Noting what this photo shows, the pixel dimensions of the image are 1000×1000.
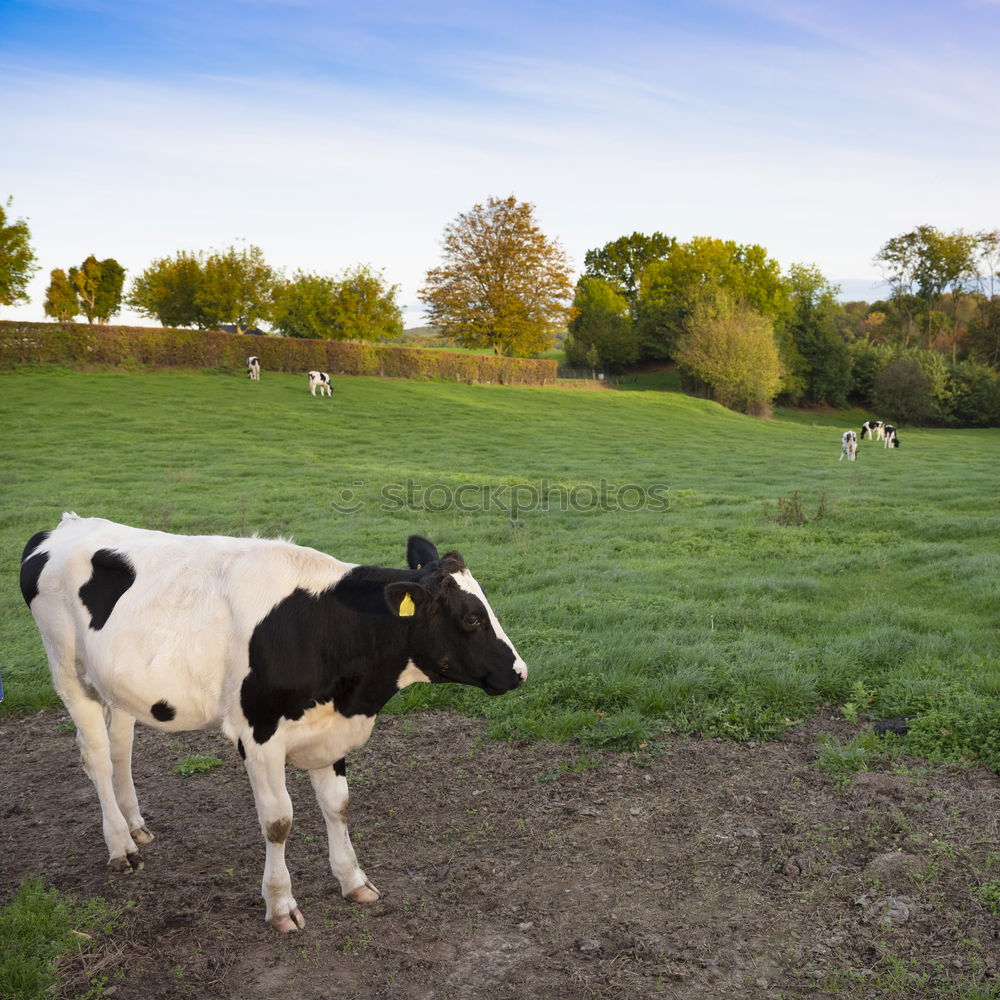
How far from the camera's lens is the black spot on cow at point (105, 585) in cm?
486

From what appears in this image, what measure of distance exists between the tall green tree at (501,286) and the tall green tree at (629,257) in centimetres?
3237

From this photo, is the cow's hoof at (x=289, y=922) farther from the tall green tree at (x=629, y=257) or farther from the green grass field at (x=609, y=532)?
the tall green tree at (x=629, y=257)

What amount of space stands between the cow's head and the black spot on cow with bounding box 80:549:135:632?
1751mm

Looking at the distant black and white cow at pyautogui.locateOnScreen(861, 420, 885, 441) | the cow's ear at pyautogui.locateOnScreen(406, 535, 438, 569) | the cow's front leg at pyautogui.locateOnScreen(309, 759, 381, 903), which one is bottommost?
the cow's front leg at pyautogui.locateOnScreen(309, 759, 381, 903)

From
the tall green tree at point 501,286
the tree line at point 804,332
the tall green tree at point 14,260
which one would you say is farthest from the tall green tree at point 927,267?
the tall green tree at point 14,260

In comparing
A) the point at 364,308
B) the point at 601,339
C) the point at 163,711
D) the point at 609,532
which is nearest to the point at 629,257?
the point at 601,339

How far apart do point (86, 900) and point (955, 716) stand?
6299 mm

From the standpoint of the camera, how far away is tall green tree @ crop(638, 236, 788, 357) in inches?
3135

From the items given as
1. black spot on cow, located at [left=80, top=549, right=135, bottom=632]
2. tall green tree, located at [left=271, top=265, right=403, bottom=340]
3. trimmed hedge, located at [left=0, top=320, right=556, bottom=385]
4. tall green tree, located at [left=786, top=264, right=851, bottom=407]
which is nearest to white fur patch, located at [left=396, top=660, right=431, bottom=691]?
black spot on cow, located at [left=80, top=549, right=135, bottom=632]

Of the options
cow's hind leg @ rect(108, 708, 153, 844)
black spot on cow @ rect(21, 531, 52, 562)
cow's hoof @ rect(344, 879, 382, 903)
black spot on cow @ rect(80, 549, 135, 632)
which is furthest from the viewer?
black spot on cow @ rect(21, 531, 52, 562)

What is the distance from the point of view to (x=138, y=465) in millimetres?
23031

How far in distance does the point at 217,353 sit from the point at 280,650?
42.3 meters

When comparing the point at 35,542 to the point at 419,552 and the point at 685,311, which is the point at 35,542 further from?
the point at 685,311

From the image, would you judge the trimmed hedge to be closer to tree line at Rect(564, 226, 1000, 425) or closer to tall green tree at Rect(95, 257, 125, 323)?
tree line at Rect(564, 226, 1000, 425)
